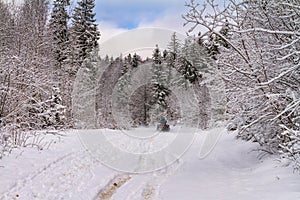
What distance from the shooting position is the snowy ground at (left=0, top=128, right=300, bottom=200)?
20.3ft

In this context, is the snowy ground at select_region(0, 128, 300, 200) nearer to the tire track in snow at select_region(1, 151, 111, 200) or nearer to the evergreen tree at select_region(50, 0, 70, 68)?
the tire track in snow at select_region(1, 151, 111, 200)

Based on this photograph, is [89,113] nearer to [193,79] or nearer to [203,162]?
[203,162]

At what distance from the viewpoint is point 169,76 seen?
155ft

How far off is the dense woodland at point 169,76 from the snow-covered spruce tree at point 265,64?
30 mm

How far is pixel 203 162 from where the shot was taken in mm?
11414

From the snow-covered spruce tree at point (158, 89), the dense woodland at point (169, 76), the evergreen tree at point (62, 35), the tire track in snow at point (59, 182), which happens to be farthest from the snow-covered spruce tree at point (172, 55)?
the tire track in snow at point (59, 182)

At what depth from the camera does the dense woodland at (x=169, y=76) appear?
638 cm

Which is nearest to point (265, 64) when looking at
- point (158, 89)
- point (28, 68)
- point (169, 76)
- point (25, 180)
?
point (25, 180)

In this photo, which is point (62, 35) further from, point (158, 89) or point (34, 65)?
point (158, 89)

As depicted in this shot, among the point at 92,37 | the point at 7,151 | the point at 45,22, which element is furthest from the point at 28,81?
the point at 92,37

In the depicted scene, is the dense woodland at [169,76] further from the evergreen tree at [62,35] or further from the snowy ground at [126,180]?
the snowy ground at [126,180]

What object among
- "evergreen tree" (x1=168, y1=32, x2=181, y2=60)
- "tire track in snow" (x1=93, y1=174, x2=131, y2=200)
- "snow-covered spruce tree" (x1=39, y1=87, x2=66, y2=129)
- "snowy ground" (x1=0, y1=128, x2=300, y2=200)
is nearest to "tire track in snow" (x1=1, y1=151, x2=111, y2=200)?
"snowy ground" (x1=0, y1=128, x2=300, y2=200)

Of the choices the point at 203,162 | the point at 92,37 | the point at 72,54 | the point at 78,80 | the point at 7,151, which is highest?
the point at 92,37

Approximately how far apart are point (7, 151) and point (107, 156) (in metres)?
4.09
